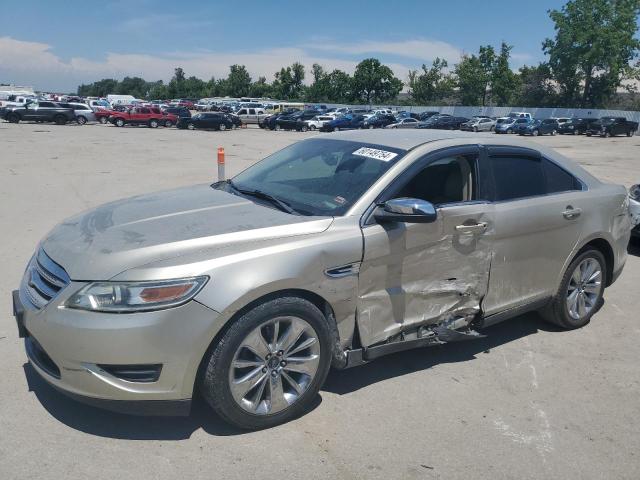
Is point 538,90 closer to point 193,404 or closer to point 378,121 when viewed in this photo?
point 378,121

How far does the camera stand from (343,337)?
3.47 metres

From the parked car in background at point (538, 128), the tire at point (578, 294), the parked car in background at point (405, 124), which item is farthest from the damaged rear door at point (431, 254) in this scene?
the parked car in background at point (538, 128)

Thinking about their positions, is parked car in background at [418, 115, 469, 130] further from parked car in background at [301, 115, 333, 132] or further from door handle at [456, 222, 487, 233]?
door handle at [456, 222, 487, 233]

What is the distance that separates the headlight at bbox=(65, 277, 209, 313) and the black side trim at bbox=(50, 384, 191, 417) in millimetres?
475

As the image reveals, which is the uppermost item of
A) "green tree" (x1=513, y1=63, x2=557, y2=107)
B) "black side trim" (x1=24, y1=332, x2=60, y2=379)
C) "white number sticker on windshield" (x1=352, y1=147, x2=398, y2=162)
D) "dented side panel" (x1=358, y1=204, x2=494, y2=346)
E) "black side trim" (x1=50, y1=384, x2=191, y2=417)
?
"green tree" (x1=513, y1=63, x2=557, y2=107)

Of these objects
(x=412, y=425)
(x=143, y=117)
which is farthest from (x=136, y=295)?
(x=143, y=117)

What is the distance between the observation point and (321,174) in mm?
4172

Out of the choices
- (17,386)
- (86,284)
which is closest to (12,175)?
(17,386)

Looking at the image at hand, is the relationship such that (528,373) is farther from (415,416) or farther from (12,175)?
(12,175)

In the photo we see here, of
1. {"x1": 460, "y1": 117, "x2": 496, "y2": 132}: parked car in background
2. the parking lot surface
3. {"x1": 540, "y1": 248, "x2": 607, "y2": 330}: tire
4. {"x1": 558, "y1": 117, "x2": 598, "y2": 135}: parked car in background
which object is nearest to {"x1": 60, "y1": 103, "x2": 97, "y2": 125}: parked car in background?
{"x1": 460, "y1": 117, "x2": 496, "y2": 132}: parked car in background

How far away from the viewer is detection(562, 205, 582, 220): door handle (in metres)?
4.55

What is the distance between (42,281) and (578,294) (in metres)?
4.19

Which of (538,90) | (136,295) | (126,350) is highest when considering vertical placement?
(538,90)

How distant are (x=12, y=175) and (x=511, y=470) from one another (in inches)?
522
